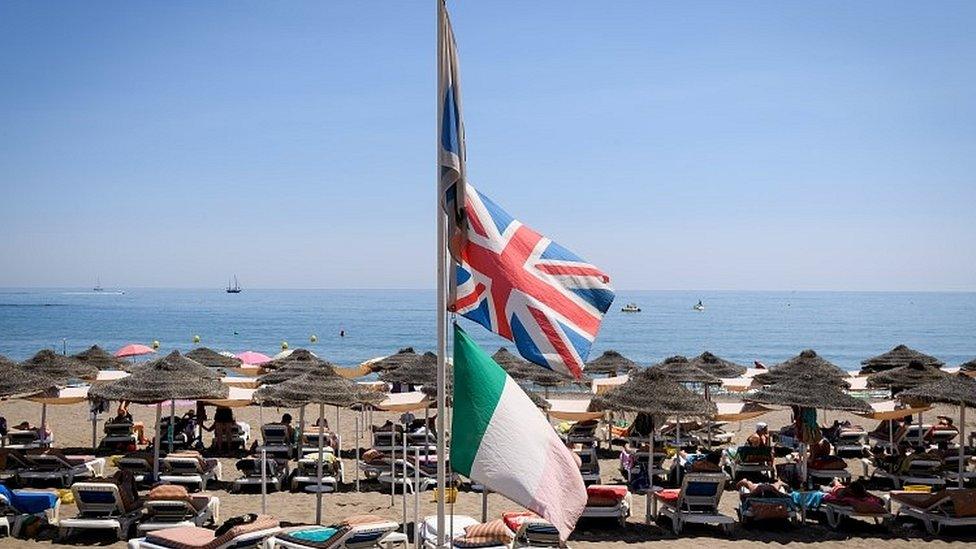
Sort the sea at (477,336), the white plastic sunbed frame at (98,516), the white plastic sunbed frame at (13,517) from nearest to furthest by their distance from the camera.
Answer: the white plastic sunbed frame at (98,516) → the white plastic sunbed frame at (13,517) → the sea at (477,336)

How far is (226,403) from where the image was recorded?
613 inches

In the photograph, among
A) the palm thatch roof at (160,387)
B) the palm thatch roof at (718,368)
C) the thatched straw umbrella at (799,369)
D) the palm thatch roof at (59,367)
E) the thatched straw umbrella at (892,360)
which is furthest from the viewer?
the thatched straw umbrella at (892,360)

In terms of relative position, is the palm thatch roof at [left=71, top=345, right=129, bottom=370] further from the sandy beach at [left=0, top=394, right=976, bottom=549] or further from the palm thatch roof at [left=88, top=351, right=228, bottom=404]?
the palm thatch roof at [left=88, top=351, right=228, bottom=404]

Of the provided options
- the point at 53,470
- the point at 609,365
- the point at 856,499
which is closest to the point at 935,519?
the point at 856,499

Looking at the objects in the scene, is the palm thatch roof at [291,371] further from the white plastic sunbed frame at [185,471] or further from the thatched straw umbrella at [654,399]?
the thatched straw umbrella at [654,399]

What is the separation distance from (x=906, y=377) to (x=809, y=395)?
7.13m

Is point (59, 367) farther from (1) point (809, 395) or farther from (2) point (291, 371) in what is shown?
(1) point (809, 395)

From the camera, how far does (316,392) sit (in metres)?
Result: 11.1

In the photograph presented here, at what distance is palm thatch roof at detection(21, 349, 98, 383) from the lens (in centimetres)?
1666

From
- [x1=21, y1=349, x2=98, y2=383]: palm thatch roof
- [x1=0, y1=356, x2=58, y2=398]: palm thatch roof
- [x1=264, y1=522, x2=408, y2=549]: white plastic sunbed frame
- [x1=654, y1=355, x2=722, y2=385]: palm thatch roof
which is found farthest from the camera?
[x1=654, y1=355, x2=722, y2=385]: palm thatch roof

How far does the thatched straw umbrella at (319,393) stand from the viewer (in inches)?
430

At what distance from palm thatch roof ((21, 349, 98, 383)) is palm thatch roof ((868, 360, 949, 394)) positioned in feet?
57.2

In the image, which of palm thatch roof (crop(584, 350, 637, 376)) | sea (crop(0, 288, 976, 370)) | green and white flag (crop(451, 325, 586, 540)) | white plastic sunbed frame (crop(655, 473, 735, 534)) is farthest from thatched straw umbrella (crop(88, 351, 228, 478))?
sea (crop(0, 288, 976, 370))

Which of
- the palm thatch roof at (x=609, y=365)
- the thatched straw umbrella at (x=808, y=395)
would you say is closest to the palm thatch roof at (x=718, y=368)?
the palm thatch roof at (x=609, y=365)
